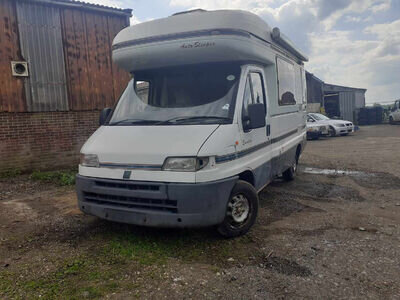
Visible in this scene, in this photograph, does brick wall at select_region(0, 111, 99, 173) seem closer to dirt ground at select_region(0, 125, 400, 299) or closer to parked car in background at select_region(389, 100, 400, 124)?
dirt ground at select_region(0, 125, 400, 299)

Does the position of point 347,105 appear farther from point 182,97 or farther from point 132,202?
point 132,202

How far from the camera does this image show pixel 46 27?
9.08 metres

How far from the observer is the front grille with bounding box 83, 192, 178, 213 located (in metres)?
3.80

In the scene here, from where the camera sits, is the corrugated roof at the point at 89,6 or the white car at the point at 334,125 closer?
the corrugated roof at the point at 89,6

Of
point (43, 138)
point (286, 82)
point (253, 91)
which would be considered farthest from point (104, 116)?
point (43, 138)

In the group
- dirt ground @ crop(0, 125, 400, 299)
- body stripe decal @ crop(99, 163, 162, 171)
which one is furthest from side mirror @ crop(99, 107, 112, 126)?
dirt ground @ crop(0, 125, 400, 299)

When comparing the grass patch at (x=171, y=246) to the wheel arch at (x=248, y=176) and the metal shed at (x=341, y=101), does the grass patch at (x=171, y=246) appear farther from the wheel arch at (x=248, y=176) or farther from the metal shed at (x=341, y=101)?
the metal shed at (x=341, y=101)

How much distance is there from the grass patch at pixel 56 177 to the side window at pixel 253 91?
210 inches

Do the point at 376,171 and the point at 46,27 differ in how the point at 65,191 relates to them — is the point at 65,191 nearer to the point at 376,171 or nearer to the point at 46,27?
the point at 46,27

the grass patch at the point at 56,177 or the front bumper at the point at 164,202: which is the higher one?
the front bumper at the point at 164,202

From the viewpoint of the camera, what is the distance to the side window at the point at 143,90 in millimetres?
4828

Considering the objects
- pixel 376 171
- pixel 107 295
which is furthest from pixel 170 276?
pixel 376 171

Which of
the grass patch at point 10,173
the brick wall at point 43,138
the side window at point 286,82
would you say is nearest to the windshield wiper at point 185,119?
the side window at point 286,82

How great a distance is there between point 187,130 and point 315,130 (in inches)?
603
